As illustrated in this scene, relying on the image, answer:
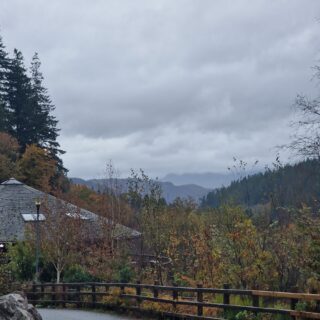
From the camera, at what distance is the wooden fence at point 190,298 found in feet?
52.3

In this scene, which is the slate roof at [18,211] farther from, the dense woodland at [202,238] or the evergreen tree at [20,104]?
the evergreen tree at [20,104]

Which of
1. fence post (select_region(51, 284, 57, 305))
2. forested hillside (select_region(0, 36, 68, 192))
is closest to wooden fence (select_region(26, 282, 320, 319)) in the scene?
fence post (select_region(51, 284, 57, 305))

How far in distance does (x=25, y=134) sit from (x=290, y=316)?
6995 cm

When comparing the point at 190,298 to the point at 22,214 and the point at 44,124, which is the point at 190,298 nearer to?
the point at 22,214

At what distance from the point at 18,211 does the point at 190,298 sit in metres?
31.0

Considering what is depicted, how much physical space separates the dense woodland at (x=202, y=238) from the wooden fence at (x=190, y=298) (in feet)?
2.85

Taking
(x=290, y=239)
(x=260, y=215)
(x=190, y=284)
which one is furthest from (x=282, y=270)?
(x=190, y=284)

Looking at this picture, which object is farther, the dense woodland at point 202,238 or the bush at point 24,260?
the bush at point 24,260

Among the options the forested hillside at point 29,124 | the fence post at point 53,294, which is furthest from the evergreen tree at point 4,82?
the fence post at point 53,294

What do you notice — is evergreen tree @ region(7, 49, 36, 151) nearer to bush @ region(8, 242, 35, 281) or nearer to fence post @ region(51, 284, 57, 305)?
bush @ region(8, 242, 35, 281)

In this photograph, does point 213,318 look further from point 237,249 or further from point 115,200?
point 115,200

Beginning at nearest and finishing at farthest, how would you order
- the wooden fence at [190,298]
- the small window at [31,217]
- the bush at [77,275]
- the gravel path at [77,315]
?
the wooden fence at [190,298] → the gravel path at [77,315] → the bush at [77,275] → the small window at [31,217]

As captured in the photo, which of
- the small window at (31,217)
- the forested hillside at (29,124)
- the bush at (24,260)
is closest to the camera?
the bush at (24,260)

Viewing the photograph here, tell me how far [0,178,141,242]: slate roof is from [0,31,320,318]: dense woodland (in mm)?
1350
